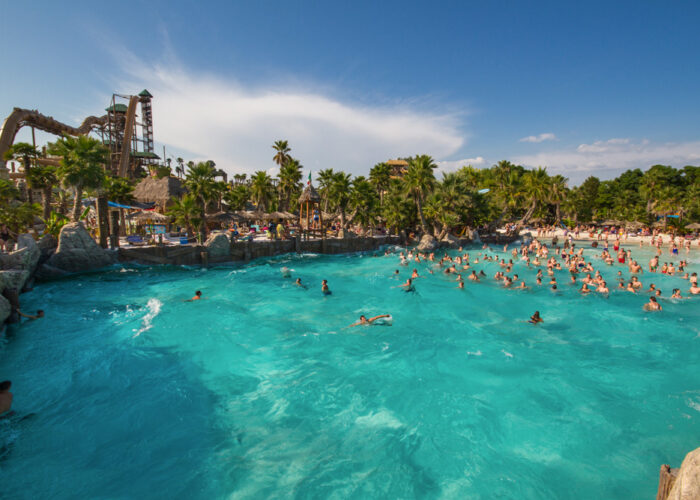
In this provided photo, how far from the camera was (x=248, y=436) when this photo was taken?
776 cm

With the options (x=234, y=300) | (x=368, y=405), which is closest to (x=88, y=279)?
(x=234, y=300)

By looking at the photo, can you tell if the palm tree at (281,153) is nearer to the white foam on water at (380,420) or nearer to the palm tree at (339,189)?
the palm tree at (339,189)

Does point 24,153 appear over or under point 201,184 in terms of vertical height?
over

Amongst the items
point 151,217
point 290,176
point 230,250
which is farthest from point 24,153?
point 290,176

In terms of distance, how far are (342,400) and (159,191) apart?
3507 cm

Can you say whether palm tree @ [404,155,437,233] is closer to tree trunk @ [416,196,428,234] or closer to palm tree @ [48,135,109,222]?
tree trunk @ [416,196,428,234]

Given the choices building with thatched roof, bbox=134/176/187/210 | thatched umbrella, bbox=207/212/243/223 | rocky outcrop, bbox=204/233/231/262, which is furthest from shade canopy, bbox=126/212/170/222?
building with thatched roof, bbox=134/176/187/210

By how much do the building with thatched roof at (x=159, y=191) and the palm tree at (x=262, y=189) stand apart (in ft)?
30.3

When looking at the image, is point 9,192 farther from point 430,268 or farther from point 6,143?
point 430,268

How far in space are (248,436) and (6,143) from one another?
47.5 metres

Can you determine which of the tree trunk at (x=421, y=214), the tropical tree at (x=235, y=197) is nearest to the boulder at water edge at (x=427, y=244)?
the tree trunk at (x=421, y=214)

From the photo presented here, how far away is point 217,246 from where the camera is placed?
87.6ft

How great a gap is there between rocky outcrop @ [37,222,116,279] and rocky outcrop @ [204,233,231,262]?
22.9 ft

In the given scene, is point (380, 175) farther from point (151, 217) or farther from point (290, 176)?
point (151, 217)
